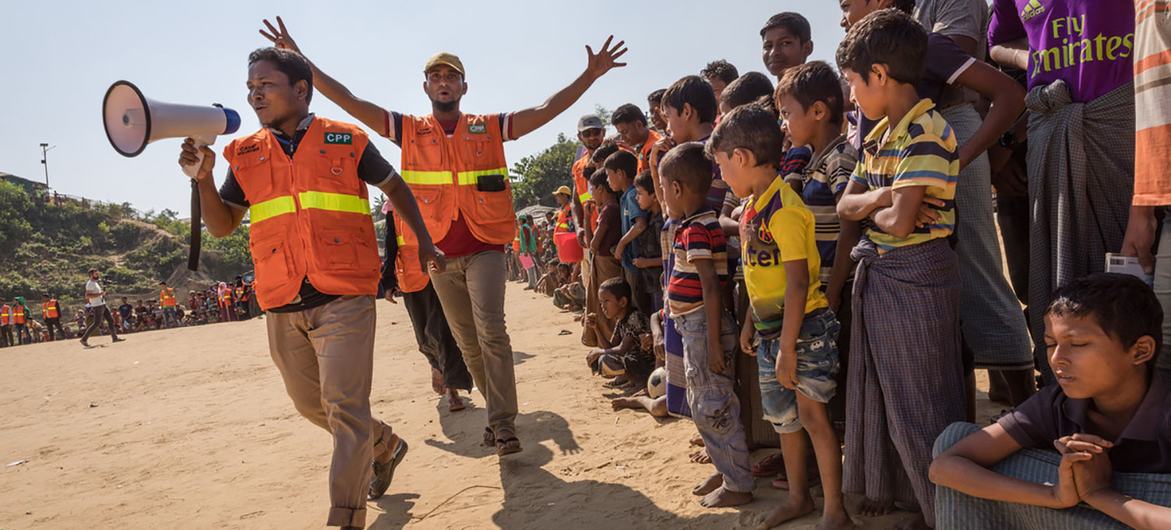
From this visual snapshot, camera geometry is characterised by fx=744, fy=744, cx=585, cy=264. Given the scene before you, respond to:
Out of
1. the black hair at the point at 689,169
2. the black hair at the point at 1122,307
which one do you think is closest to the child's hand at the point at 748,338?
the black hair at the point at 689,169

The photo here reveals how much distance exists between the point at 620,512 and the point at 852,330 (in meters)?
1.44

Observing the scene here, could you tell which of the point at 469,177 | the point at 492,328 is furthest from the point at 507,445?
the point at 469,177

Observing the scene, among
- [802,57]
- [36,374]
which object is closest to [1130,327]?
[802,57]

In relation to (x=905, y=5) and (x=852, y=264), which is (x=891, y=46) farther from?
(x=905, y=5)

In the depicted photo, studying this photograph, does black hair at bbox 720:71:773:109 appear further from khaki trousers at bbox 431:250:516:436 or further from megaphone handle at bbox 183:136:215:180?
megaphone handle at bbox 183:136:215:180

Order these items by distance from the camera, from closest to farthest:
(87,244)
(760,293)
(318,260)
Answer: (760,293)
(318,260)
(87,244)

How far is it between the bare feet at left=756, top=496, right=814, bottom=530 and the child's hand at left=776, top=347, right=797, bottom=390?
0.50 m

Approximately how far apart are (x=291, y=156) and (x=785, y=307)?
2.37 metres

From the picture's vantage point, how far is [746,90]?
375 cm

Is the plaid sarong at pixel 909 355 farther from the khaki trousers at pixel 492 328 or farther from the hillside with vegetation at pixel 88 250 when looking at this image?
the hillside with vegetation at pixel 88 250

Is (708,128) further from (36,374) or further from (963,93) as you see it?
(36,374)

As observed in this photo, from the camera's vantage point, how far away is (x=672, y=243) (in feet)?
11.5

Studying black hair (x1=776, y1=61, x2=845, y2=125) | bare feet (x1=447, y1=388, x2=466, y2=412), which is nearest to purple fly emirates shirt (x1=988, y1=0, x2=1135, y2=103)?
black hair (x1=776, y1=61, x2=845, y2=125)

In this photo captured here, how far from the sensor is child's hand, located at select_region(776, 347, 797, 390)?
2.63 meters
